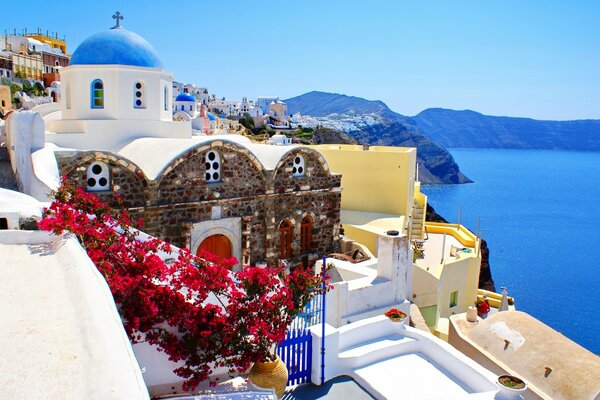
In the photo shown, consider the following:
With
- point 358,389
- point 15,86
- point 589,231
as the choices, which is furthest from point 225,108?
point 358,389

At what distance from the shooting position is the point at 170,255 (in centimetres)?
710

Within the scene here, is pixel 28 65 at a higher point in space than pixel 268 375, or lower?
higher

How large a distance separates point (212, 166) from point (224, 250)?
85.5 inches

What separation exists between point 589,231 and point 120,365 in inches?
3235

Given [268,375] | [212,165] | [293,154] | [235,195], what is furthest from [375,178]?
[268,375]

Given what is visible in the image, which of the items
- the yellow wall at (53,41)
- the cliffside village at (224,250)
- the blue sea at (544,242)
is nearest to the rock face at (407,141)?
the blue sea at (544,242)

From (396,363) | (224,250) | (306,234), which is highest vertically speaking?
(306,234)

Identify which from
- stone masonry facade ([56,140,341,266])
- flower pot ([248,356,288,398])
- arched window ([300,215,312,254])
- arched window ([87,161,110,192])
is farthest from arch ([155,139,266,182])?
flower pot ([248,356,288,398])

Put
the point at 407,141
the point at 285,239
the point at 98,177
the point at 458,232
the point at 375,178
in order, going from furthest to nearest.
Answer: the point at 407,141
the point at 458,232
the point at 375,178
the point at 285,239
the point at 98,177

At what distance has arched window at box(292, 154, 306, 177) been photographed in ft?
44.8

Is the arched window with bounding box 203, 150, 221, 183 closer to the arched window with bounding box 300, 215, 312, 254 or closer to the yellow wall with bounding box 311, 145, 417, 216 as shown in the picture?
the arched window with bounding box 300, 215, 312, 254

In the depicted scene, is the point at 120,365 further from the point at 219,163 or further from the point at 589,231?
the point at 589,231

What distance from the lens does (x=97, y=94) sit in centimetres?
1370

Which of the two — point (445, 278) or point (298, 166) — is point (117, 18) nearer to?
point (298, 166)
